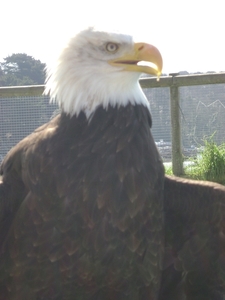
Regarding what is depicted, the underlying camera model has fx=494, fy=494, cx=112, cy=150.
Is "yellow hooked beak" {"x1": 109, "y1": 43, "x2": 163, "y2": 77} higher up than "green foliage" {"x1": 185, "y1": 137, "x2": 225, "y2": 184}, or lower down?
higher up

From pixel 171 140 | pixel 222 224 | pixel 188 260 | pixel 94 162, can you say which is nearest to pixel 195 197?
pixel 222 224

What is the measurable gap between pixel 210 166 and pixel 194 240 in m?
3.23

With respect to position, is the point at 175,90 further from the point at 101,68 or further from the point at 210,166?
the point at 101,68

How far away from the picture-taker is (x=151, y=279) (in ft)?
9.26

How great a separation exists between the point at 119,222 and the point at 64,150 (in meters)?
0.48

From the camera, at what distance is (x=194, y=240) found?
3.11 meters

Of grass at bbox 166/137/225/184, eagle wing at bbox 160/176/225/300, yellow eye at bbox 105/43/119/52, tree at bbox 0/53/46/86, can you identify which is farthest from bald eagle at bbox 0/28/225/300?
tree at bbox 0/53/46/86

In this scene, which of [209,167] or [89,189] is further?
[209,167]

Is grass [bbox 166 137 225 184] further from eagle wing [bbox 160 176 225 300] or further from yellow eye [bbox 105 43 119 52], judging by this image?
yellow eye [bbox 105 43 119 52]

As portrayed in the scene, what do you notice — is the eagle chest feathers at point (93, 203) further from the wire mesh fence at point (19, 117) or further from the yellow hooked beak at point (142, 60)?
the wire mesh fence at point (19, 117)

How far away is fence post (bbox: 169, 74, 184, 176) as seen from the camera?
6109 millimetres

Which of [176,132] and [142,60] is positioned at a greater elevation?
[142,60]

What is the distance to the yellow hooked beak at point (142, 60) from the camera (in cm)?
269

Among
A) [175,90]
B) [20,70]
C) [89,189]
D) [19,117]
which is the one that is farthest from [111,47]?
[20,70]
